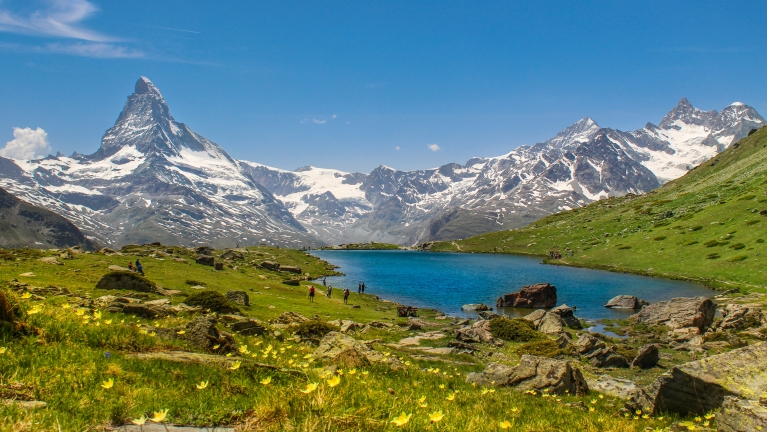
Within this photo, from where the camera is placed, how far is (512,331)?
3534 cm

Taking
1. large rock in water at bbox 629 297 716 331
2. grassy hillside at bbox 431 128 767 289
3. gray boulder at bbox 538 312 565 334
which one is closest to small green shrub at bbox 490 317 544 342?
gray boulder at bbox 538 312 565 334

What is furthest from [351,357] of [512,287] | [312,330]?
[512,287]

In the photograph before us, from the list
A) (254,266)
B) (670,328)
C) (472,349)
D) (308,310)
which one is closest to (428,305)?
(308,310)

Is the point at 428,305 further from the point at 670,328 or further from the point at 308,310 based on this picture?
the point at 670,328

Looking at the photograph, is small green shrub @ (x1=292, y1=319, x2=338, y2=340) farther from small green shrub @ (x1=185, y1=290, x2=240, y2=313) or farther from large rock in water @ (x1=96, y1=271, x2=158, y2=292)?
large rock in water @ (x1=96, y1=271, x2=158, y2=292)

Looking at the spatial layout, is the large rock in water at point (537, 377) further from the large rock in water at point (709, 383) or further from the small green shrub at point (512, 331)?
the small green shrub at point (512, 331)

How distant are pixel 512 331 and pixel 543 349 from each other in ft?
22.9

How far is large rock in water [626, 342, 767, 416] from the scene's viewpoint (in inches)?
428

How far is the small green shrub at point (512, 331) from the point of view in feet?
114

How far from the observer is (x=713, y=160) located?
194000 mm

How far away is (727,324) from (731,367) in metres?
31.5

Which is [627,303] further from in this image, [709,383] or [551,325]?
[709,383]

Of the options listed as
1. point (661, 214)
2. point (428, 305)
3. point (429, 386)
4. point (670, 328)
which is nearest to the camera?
point (429, 386)

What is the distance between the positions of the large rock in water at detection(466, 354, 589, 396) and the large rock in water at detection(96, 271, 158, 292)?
29.8 m
